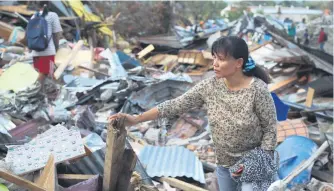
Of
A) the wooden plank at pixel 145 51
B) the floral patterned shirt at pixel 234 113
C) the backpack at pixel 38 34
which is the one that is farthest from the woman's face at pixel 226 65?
the wooden plank at pixel 145 51

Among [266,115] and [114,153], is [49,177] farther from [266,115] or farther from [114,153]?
[266,115]

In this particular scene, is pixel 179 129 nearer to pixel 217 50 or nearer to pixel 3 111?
pixel 3 111

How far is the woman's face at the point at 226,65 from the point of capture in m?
2.27

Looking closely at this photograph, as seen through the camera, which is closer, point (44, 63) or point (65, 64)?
point (44, 63)

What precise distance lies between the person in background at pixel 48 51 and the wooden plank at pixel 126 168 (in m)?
3.86

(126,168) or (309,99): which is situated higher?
(126,168)

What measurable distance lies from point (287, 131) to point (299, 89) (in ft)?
8.79

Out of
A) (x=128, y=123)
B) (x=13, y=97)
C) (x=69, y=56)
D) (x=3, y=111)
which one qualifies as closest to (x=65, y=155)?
(x=128, y=123)

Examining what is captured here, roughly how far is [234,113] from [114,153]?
79 cm

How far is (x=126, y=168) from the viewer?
2613mm

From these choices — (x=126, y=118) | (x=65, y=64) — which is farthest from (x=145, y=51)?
(x=126, y=118)

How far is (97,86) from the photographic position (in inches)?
263

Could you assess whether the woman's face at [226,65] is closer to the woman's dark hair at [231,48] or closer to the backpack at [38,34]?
the woman's dark hair at [231,48]

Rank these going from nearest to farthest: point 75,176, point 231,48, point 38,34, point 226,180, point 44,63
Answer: point 231,48 → point 226,180 → point 75,176 → point 38,34 → point 44,63
